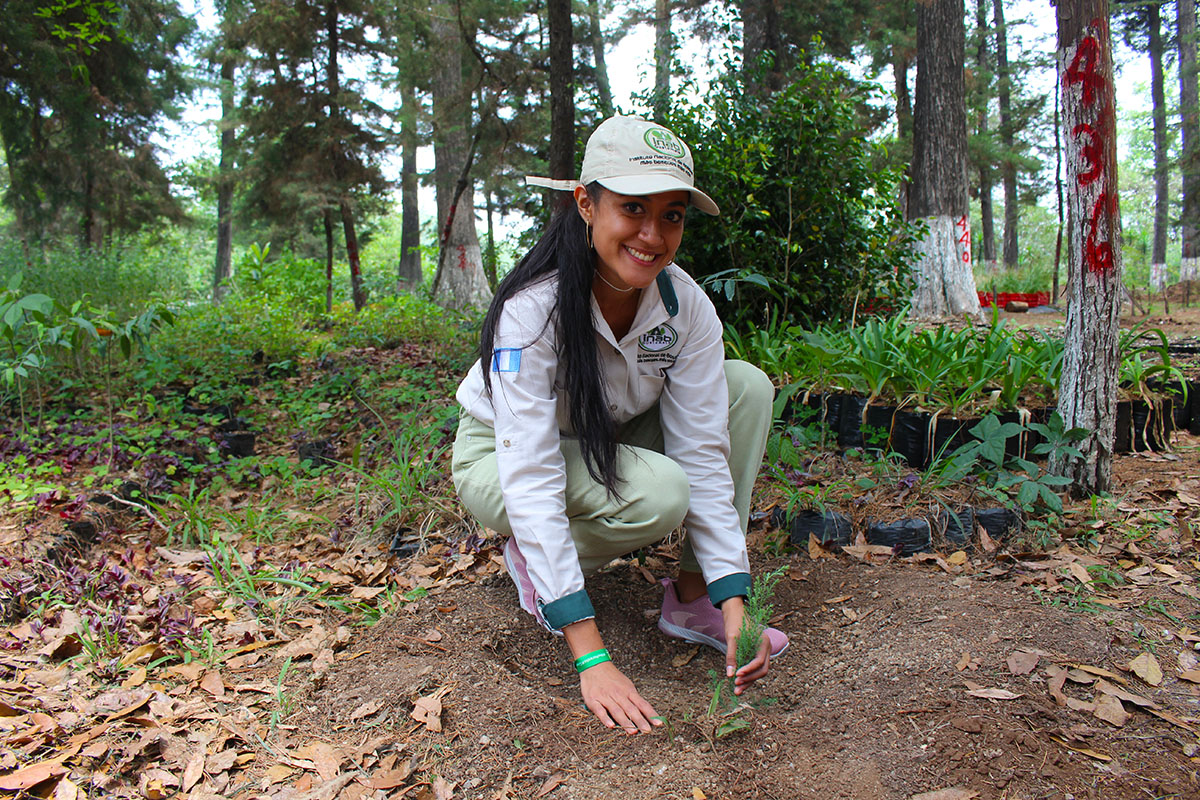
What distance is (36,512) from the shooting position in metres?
2.84

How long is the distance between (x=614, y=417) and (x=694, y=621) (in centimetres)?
63

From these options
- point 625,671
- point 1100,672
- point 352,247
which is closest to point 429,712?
point 625,671

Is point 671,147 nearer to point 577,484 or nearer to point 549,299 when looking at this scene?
point 549,299

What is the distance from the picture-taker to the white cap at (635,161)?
1651 mm

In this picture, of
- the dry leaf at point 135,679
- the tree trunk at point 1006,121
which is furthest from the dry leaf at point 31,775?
the tree trunk at point 1006,121

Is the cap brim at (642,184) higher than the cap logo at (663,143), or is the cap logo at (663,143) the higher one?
the cap logo at (663,143)

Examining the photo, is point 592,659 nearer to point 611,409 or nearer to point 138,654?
point 611,409

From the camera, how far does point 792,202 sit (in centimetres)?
420

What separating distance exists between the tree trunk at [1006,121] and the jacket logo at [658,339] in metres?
15.9

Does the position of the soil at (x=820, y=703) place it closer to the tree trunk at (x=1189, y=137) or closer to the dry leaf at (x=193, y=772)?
the dry leaf at (x=193, y=772)

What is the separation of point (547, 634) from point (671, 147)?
1.37m

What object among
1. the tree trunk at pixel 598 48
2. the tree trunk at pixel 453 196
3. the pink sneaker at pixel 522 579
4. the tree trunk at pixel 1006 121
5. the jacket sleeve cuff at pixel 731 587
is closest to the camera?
the jacket sleeve cuff at pixel 731 587

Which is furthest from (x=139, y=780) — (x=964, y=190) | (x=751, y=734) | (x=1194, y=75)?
(x=1194, y=75)

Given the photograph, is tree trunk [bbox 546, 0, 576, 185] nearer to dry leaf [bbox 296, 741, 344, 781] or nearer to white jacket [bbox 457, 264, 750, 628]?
white jacket [bbox 457, 264, 750, 628]
